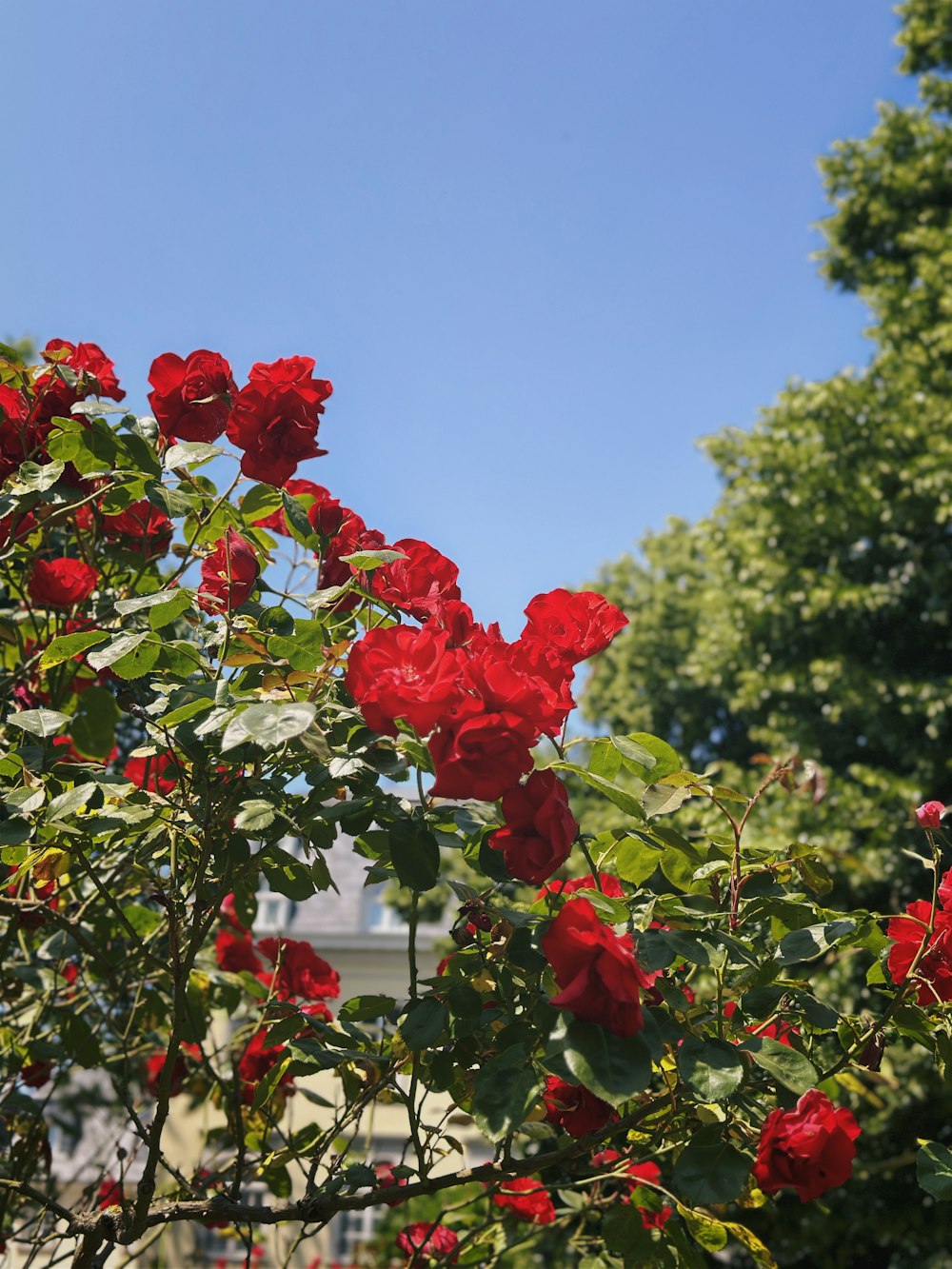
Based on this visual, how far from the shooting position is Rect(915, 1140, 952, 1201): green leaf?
1196mm

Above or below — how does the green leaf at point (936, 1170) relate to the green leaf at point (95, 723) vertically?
below

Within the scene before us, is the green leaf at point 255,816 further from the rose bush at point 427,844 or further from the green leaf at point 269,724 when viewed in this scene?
the green leaf at point 269,724

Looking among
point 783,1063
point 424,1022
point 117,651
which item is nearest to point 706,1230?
point 783,1063

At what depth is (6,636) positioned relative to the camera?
1.91m

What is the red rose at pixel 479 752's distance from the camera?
1068 mm

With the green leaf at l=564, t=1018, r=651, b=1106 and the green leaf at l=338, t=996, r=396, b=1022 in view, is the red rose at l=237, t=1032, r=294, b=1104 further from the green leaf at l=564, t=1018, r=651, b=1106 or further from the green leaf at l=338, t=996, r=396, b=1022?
the green leaf at l=564, t=1018, r=651, b=1106

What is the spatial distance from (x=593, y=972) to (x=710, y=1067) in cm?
20

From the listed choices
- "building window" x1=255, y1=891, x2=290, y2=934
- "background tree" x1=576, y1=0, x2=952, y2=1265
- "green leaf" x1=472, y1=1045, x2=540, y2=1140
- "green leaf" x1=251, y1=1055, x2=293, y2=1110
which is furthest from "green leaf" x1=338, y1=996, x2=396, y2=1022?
"building window" x1=255, y1=891, x2=290, y2=934

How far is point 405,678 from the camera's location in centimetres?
111

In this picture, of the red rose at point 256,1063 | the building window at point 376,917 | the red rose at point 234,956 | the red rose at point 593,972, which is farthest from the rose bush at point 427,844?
the building window at point 376,917

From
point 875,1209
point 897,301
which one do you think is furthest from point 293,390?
point 897,301

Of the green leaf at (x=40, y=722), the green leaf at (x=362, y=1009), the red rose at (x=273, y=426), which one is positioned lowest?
the green leaf at (x=362, y=1009)

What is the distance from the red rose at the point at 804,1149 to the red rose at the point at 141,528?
1.41 meters

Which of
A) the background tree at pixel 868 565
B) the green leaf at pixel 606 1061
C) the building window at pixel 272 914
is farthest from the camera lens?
the building window at pixel 272 914
